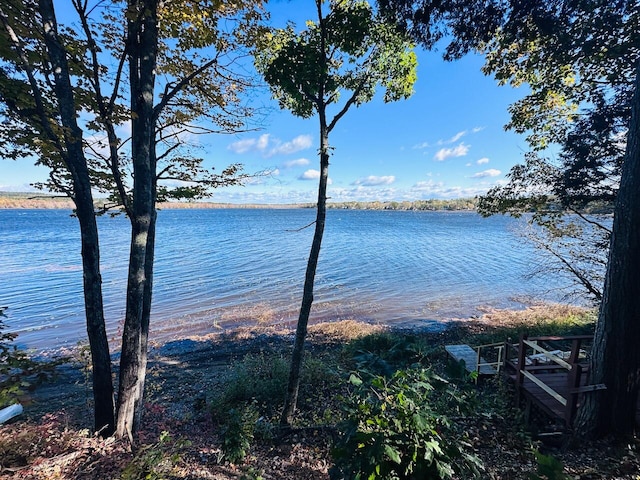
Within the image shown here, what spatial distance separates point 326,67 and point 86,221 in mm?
4432

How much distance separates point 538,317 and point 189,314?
52.5 ft

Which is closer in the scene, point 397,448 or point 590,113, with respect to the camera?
point 397,448

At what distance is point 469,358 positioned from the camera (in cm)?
837

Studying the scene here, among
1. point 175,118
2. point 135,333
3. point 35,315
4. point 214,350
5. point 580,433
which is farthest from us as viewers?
point 35,315

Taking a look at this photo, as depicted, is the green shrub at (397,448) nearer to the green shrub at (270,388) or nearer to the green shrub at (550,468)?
the green shrub at (550,468)

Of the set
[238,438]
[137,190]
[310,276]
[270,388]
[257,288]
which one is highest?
[137,190]

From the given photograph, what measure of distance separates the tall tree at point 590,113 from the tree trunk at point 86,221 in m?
4.94

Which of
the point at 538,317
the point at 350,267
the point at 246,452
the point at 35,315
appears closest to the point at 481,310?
the point at 538,317

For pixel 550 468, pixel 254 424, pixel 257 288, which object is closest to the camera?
pixel 550 468

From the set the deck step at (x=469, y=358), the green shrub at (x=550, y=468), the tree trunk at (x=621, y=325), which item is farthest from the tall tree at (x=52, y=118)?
the deck step at (x=469, y=358)

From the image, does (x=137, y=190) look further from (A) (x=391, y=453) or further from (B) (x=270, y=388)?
(B) (x=270, y=388)

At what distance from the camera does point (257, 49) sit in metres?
5.38

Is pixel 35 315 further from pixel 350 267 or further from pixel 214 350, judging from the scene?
pixel 350 267

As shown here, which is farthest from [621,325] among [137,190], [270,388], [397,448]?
[137,190]
